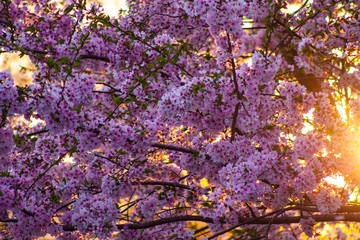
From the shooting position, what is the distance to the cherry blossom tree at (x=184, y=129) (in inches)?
183

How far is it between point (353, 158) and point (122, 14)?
531 cm

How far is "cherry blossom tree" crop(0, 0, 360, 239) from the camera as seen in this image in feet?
15.2

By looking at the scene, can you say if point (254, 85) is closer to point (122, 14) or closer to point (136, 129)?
point (136, 129)

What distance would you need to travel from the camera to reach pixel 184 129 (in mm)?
6535

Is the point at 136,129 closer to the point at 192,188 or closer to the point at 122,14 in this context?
the point at 192,188

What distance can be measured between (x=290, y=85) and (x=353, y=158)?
51.2 inches

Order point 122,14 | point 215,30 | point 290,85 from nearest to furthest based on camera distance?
point 215,30 < point 290,85 < point 122,14

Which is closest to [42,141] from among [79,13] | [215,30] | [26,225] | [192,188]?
[26,225]

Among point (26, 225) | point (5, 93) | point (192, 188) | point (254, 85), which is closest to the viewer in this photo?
point (5, 93)

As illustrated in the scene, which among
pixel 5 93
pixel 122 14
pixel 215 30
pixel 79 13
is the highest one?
pixel 122 14

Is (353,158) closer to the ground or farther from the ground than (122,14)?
closer to the ground

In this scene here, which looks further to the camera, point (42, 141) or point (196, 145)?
point (42, 141)

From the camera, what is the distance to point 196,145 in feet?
18.4

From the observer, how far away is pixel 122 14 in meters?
7.88
